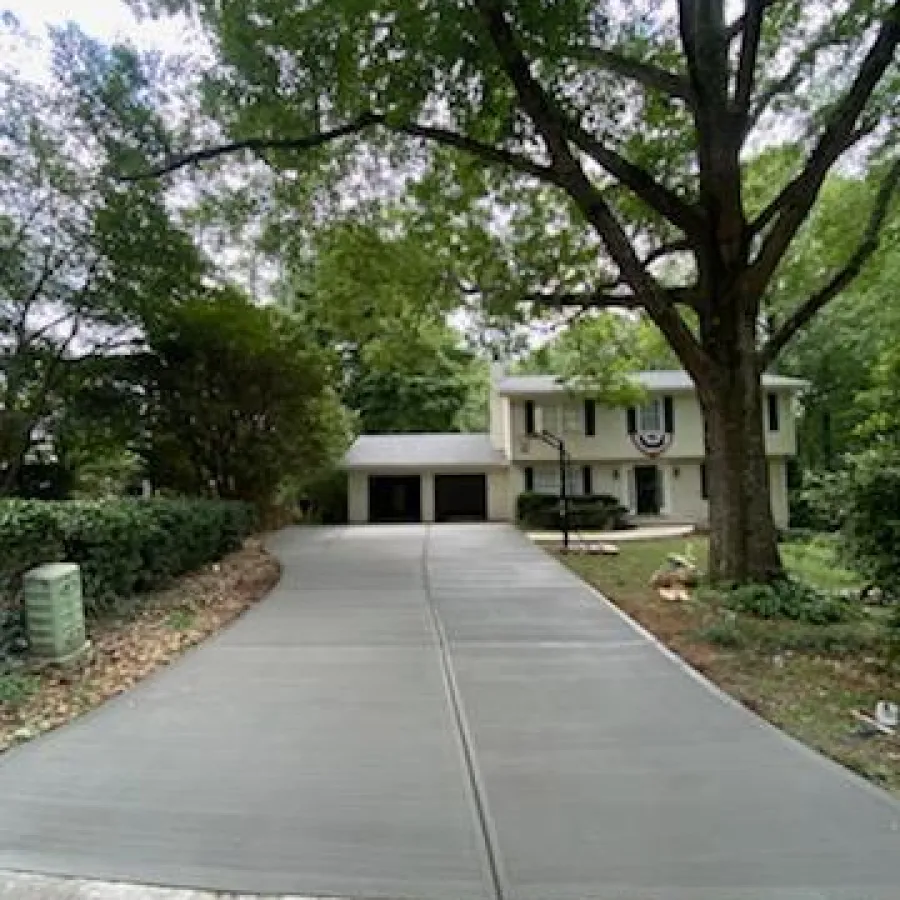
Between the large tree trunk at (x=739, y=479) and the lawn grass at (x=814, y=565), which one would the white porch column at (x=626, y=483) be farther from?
the large tree trunk at (x=739, y=479)

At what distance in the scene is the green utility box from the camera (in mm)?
6848

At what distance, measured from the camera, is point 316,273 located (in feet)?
52.6

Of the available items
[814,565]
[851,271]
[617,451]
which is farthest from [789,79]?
[617,451]

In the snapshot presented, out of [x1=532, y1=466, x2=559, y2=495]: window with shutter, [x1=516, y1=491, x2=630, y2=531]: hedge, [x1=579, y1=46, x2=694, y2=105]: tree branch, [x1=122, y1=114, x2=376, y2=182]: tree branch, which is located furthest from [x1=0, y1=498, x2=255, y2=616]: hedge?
[x1=532, y1=466, x2=559, y2=495]: window with shutter

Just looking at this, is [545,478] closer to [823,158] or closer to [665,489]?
[665,489]

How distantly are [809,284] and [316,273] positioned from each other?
42.7 feet

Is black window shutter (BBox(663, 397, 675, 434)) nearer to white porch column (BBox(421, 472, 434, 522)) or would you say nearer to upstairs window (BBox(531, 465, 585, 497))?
upstairs window (BBox(531, 465, 585, 497))

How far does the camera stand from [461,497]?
2961 centimetres

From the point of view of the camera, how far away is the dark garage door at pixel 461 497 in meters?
29.4

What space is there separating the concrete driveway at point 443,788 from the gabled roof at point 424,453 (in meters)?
20.1

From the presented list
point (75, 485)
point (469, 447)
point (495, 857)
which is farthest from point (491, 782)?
point (469, 447)

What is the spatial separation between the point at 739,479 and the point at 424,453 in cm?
1825

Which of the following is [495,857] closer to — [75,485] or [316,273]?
[316,273]

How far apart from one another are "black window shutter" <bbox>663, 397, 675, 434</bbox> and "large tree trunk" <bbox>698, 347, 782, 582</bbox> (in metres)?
15.6
